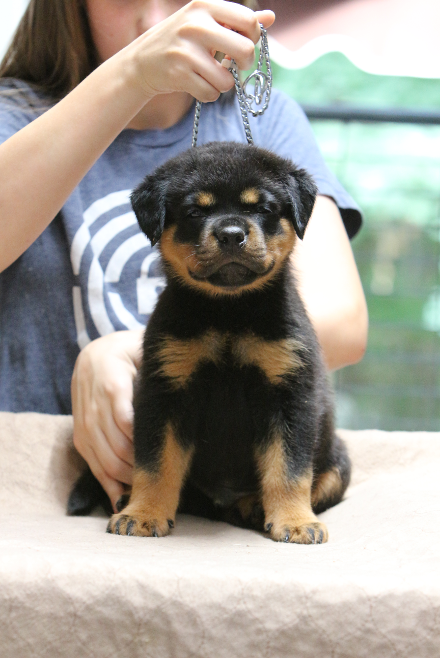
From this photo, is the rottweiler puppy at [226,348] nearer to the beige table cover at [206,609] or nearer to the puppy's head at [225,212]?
the puppy's head at [225,212]

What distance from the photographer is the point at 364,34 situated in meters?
3.48

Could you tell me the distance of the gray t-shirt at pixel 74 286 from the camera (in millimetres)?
2092

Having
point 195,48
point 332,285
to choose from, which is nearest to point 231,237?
point 195,48

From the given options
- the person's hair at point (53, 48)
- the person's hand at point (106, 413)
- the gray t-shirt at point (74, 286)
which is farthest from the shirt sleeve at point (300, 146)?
the person's hand at point (106, 413)

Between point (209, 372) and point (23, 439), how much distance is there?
2.16 ft

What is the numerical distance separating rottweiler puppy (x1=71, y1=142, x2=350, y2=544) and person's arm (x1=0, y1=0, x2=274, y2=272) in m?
0.18

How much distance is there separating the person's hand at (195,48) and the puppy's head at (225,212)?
18cm

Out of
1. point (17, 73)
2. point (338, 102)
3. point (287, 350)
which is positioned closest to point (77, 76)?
point (17, 73)

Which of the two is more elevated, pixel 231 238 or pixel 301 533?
pixel 231 238

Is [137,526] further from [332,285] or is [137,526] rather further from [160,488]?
[332,285]

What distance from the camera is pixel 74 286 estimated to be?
6.98 feet

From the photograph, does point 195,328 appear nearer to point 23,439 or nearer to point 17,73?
point 23,439

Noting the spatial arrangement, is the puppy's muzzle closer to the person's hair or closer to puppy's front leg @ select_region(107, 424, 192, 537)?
puppy's front leg @ select_region(107, 424, 192, 537)

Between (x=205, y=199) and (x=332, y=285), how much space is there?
0.79 meters
